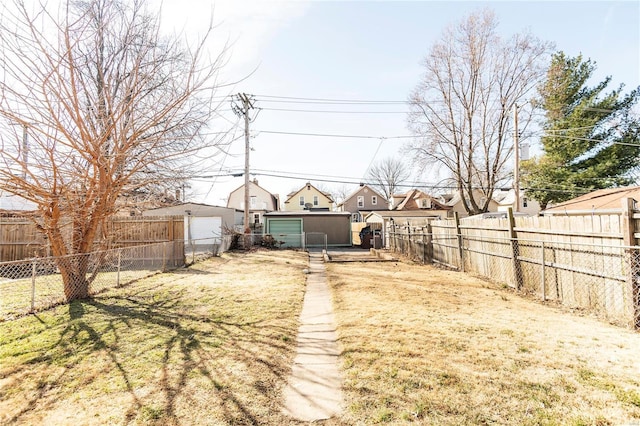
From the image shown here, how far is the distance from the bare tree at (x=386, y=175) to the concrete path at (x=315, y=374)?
42.9 m

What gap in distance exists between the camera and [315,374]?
3.22 m

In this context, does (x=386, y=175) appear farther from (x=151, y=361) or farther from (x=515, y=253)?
(x=151, y=361)

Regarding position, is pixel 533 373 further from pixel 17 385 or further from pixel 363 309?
pixel 17 385

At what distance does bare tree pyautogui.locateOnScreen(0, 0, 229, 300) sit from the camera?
4148 mm

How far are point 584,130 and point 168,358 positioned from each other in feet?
79.4

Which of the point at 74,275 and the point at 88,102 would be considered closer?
the point at 88,102

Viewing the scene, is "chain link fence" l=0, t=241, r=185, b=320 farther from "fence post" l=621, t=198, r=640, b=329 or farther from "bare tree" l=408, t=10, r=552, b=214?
"bare tree" l=408, t=10, r=552, b=214

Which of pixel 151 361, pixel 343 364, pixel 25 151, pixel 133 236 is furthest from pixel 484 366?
pixel 133 236

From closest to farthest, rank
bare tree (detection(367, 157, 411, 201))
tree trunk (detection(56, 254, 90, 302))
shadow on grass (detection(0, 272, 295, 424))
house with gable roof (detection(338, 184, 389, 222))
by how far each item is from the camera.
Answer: shadow on grass (detection(0, 272, 295, 424)) → tree trunk (detection(56, 254, 90, 302)) → house with gable roof (detection(338, 184, 389, 222)) → bare tree (detection(367, 157, 411, 201))

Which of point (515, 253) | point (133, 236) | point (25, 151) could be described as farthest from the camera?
point (133, 236)

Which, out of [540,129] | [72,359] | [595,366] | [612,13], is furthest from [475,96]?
[72,359]

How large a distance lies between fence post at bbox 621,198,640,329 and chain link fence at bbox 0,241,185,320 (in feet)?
28.9

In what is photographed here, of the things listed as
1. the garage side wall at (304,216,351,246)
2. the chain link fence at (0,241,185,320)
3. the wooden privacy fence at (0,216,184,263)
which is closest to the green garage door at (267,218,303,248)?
the garage side wall at (304,216,351,246)

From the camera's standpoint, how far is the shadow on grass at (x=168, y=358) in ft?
8.74
